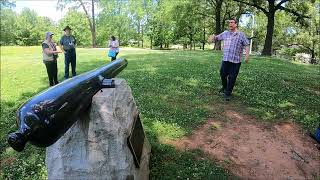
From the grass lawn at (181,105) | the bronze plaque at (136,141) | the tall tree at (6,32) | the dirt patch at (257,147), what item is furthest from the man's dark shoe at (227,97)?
the tall tree at (6,32)

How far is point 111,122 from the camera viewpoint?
515 centimetres

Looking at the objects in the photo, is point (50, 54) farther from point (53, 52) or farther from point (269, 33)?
point (269, 33)

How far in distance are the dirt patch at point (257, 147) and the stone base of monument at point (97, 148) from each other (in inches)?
99.9

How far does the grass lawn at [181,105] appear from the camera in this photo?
276 inches

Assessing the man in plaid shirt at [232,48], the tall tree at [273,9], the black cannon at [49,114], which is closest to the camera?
the black cannon at [49,114]

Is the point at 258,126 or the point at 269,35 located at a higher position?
the point at 269,35

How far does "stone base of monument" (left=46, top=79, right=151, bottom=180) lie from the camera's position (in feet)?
16.9

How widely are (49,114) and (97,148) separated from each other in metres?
1.40

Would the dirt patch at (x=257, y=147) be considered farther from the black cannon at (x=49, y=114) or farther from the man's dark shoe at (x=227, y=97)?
the black cannon at (x=49, y=114)

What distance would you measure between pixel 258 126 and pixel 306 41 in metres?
56.7

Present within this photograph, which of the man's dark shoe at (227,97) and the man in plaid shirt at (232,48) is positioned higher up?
the man in plaid shirt at (232,48)

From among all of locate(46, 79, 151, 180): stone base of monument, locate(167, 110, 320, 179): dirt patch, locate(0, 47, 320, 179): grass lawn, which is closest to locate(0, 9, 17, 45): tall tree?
locate(0, 47, 320, 179): grass lawn

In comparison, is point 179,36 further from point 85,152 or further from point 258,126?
point 85,152

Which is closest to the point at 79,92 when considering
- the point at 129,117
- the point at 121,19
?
the point at 129,117
